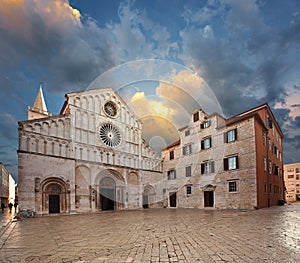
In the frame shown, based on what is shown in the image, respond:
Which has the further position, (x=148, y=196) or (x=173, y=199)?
(x=148, y=196)

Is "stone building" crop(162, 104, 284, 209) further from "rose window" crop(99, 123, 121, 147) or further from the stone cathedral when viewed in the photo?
"rose window" crop(99, 123, 121, 147)

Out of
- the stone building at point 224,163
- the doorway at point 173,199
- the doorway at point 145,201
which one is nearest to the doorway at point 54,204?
the doorway at point 145,201

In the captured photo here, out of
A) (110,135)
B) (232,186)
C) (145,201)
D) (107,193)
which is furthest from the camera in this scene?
(145,201)

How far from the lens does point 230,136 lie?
24797 mm

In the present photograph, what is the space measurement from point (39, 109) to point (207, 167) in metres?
32.4

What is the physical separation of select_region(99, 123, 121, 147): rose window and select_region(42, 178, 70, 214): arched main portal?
24.6ft

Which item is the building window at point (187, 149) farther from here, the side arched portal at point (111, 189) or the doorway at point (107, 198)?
the doorway at point (107, 198)

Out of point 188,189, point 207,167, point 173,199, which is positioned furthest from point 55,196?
point 207,167

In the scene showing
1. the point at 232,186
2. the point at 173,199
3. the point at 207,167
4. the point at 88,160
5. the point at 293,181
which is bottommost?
the point at 293,181

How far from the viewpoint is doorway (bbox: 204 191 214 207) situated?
25.7 m

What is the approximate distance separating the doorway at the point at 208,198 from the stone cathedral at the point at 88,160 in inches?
318

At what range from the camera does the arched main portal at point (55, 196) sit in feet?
69.4

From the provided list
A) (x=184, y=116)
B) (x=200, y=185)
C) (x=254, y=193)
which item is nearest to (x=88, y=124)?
(x=184, y=116)

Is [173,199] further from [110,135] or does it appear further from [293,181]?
[293,181]
